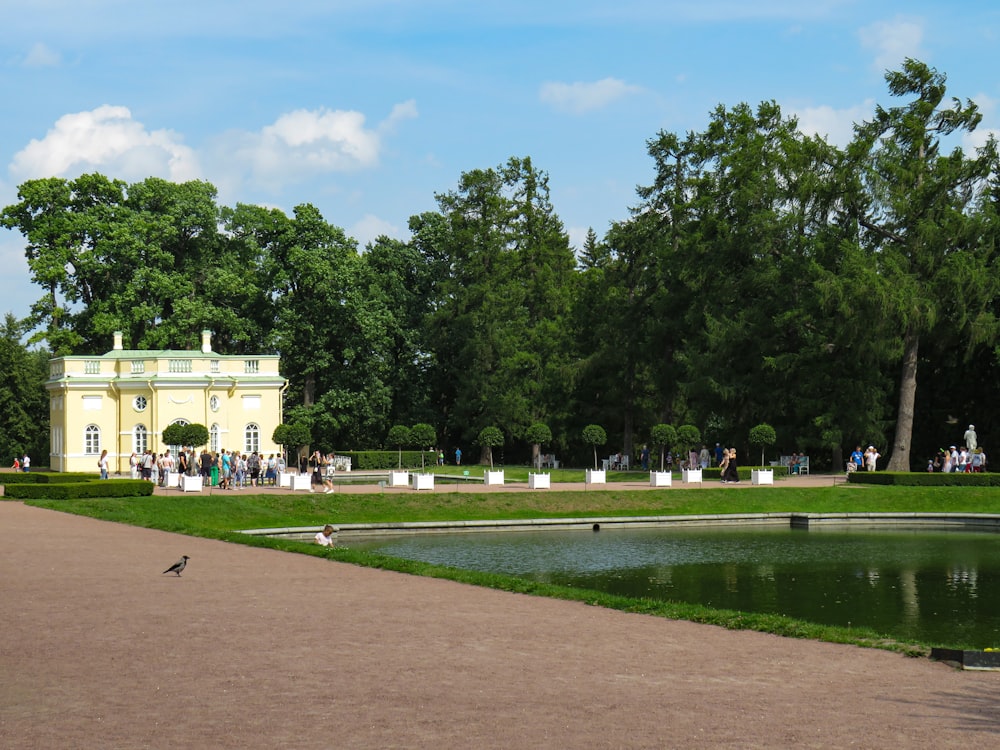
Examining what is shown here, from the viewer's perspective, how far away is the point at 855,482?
4172 cm

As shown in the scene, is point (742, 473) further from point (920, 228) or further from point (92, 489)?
point (92, 489)

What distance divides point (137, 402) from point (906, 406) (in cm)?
3114

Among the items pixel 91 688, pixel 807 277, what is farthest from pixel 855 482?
pixel 91 688

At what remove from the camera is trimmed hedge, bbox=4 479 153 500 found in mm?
35344

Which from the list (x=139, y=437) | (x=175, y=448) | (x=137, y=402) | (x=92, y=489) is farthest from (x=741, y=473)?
(x=137, y=402)

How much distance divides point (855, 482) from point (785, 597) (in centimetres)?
2327

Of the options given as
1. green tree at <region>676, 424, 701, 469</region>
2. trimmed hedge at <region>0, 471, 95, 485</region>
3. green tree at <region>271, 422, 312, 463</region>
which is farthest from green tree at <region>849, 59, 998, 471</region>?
trimmed hedge at <region>0, 471, 95, 485</region>

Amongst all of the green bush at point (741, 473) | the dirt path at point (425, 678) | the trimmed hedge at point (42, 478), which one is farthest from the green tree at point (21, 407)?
the dirt path at point (425, 678)

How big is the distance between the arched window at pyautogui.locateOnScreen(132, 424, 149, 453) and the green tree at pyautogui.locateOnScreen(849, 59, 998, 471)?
2972cm

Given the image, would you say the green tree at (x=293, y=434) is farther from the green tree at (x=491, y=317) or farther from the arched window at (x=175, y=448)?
the green tree at (x=491, y=317)

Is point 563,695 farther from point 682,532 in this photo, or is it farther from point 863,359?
point 863,359

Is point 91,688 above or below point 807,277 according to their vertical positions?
below

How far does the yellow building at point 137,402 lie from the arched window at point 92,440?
42 mm

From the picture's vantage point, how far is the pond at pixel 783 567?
709 inches
